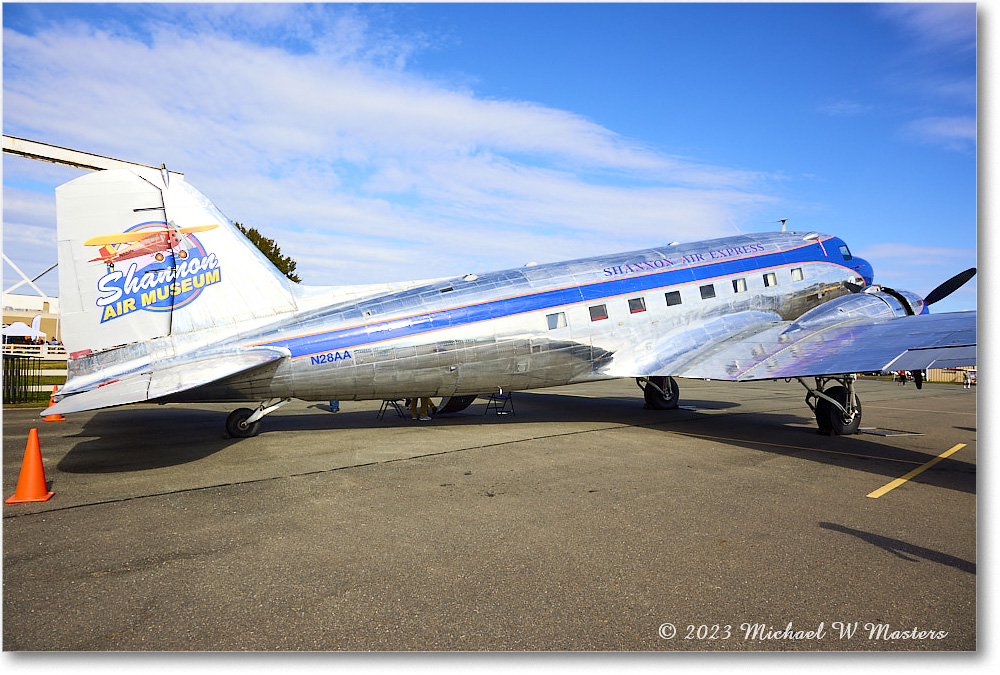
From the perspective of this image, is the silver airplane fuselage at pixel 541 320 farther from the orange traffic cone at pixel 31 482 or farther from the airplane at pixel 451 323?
the orange traffic cone at pixel 31 482

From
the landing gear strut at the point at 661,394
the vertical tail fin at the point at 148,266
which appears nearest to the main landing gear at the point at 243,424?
the vertical tail fin at the point at 148,266

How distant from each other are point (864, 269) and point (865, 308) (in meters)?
4.32

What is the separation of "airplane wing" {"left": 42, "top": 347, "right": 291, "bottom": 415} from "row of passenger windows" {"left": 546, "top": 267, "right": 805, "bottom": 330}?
20.3 feet

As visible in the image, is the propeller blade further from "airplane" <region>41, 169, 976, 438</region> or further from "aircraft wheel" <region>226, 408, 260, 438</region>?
"aircraft wheel" <region>226, 408, 260, 438</region>

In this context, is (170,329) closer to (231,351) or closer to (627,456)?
(231,351)

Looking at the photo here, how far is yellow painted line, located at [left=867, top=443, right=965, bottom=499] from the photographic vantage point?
8.53 meters

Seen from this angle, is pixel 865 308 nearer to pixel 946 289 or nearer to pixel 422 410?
pixel 946 289

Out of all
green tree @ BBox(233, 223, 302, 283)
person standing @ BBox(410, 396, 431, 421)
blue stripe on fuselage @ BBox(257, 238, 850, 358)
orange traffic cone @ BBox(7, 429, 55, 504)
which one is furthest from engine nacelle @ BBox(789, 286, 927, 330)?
green tree @ BBox(233, 223, 302, 283)

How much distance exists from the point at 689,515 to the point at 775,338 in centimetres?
865

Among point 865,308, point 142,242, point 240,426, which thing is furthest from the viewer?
point 865,308

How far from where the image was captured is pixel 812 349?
41.1 ft

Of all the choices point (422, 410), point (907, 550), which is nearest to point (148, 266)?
point (422, 410)

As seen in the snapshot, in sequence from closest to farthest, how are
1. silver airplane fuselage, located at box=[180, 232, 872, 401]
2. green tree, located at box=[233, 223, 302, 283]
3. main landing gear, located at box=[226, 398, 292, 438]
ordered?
1. silver airplane fuselage, located at box=[180, 232, 872, 401]
2. main landing gear, located at box=[226, 398, 292, 438]
3. green tree, located at box=[233, 223, 302, 283]

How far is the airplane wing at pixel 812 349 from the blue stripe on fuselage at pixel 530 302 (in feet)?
4.91
